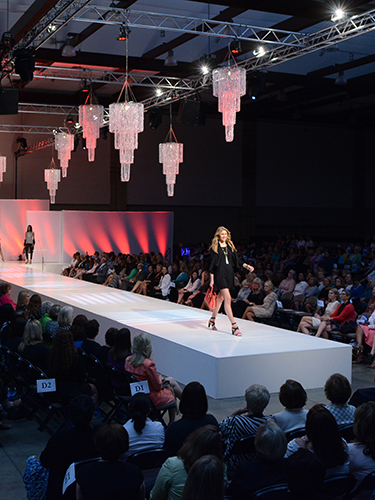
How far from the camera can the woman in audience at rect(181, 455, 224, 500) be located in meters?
1.92

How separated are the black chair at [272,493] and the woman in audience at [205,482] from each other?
1.61 feet

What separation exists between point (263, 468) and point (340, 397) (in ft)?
3.55

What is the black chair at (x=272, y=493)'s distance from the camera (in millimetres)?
2344

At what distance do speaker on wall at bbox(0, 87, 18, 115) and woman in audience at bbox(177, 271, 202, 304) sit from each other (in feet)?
14.5

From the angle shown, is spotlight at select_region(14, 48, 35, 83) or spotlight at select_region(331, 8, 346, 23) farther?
spotlight at select_region(14, 48, 35, 83)

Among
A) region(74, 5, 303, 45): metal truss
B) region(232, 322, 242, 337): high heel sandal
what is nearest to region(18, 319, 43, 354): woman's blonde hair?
region(232, 322, 242, 337): high heel sandal

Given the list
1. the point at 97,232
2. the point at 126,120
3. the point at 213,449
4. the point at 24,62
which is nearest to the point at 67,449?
the point at 213,449

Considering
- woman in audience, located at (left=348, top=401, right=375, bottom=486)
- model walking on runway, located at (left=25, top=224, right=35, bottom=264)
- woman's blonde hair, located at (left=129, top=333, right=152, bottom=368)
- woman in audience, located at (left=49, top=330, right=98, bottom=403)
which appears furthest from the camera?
model walking on runway, located at (left=25, top=224, right=35, bottom=264)

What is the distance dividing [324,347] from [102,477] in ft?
13.0

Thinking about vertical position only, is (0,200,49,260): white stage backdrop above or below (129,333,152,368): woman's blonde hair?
above

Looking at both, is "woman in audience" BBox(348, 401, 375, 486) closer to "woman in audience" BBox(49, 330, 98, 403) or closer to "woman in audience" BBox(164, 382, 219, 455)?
"woman in audience" BBox(164, 382, 219, 455)

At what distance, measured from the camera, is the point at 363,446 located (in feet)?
9.50

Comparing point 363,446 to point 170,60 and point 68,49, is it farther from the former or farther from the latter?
point 170,60

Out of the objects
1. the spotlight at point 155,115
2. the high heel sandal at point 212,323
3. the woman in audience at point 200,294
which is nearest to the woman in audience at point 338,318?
the high heel sandal at point 212,323
